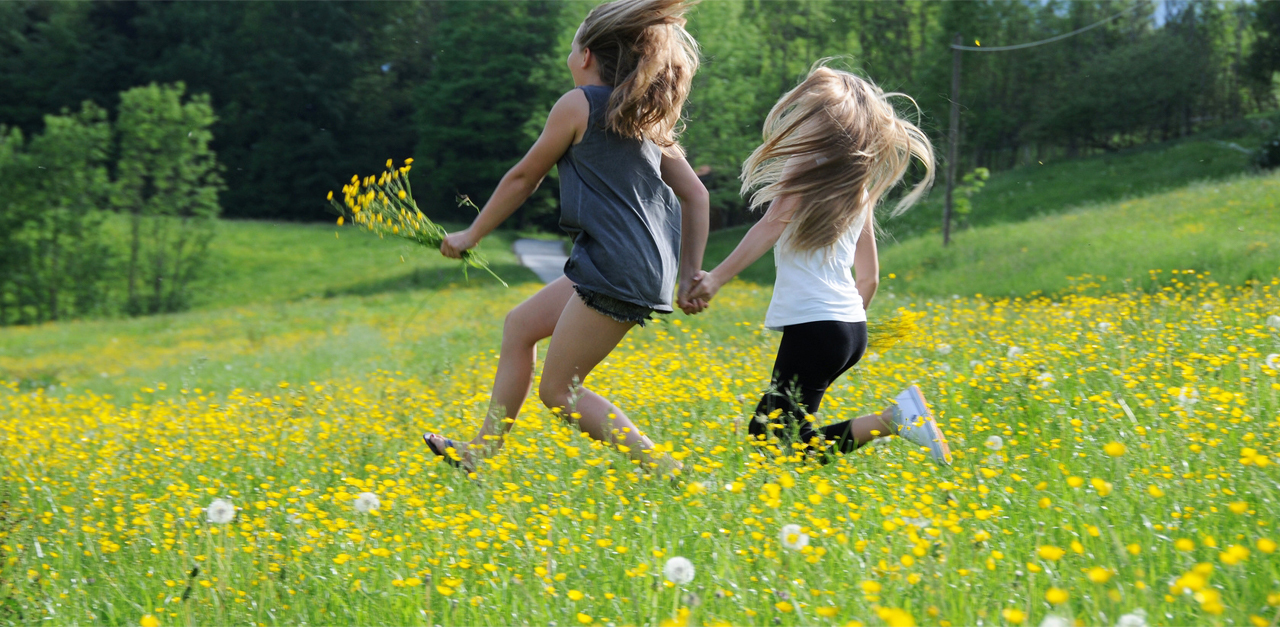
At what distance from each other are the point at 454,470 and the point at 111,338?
67.6ft

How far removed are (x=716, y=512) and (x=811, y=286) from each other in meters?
1.05

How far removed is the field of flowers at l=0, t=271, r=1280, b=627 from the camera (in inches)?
79.5

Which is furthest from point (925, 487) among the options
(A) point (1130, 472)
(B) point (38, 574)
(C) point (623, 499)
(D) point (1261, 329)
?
(D) point (1261, 329)

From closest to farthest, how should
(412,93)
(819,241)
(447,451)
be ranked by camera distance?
(819,241), (447,451), (412,93)

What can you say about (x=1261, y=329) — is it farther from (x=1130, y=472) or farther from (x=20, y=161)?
(x=20, y=161)

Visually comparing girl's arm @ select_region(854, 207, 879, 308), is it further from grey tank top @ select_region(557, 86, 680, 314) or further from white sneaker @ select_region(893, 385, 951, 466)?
grey tank top @ select_region(557, 86, 680, 314)

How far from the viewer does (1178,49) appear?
37.1 metres

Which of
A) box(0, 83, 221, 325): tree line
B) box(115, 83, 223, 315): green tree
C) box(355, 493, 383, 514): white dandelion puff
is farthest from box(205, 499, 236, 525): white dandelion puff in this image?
box(115, 83, 223, 315): green tree

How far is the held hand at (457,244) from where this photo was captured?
3262 mm

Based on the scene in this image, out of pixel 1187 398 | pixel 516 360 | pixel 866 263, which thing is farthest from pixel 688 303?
pixel 1187 398

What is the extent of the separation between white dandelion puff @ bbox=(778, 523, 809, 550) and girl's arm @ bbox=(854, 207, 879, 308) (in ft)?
5.07

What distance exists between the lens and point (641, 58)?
3.00m

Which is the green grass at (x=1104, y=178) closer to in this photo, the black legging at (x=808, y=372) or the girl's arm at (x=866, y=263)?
the girl's arm at (x=866, y=263)

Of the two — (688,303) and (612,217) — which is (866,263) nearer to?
(688,303)
